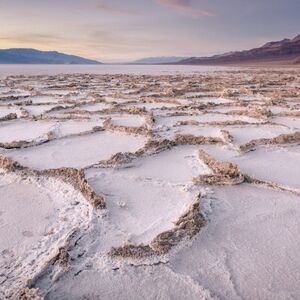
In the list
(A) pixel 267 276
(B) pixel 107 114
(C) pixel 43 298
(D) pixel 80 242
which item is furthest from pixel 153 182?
(B) pixel 107 114

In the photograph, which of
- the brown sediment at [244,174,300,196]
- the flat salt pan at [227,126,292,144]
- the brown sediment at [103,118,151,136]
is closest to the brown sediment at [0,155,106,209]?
the brown sediment at [244,174,300,196]

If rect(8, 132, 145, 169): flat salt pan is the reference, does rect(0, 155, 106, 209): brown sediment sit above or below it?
above

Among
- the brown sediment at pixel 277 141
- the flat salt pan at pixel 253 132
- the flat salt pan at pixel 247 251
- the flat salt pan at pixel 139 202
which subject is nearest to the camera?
the flat salt pan at pixel 247 251

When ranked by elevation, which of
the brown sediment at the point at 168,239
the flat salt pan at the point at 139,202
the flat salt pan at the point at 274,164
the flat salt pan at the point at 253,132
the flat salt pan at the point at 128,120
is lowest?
the flat salt pan at the point at 128,120

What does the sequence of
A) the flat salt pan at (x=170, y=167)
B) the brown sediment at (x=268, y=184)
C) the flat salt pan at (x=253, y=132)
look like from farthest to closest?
the flat salt pan at (x=253, y=132) < the flat salt pan at (x=170, y=167) < the brown sediment at (x=268, y=184)

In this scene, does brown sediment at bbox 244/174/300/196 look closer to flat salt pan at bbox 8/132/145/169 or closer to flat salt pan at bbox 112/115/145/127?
flat salt pan at bbox 8/132/145/169

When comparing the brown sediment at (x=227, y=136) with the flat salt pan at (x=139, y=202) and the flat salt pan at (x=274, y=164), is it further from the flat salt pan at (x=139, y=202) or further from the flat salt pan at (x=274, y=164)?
the flat salt pan at (x=139, y=202)

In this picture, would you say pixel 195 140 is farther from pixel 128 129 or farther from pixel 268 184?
pixel 268 184

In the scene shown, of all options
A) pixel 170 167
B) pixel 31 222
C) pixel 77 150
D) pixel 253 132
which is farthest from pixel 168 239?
pixel 253 132

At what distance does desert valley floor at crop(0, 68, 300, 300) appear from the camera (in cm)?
224

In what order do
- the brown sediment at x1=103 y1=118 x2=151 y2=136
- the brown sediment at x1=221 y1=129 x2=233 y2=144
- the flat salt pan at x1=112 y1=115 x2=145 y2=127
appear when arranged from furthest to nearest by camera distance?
1. the flat salt pan at x1=112 y1=115 x2=145 y2=127
2. the brown sediment at x1=103 y1=118 x2=151 y2=136
3. the brown sediment at x1=221 y1=129 x2=233 y2=144

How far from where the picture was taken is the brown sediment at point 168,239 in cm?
244

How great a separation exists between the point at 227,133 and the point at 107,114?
8.43 feet

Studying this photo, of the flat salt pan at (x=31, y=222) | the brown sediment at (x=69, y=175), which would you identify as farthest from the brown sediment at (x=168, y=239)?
the brown sediment at (x=69, y=175)
